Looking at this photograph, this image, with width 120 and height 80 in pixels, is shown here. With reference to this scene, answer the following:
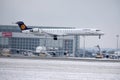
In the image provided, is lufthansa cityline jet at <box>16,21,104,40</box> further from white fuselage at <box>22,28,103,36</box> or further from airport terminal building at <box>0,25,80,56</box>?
airport terminal building at <box>0,25,80,56</box>

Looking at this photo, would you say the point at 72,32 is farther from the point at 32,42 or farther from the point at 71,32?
the point at 32,42

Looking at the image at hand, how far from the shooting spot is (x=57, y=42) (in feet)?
386

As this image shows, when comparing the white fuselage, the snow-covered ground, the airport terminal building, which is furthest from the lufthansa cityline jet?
the snow-covered ground

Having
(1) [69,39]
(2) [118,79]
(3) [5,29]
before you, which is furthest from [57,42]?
(2) [118,79]

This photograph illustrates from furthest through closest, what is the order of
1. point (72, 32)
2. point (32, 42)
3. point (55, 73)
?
point (32, 42)
point (72, 32)
point (55, 73)

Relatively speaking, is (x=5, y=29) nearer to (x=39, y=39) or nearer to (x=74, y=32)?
(x=39, y=39)

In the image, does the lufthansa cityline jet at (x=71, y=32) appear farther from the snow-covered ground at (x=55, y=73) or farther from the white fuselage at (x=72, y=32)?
the snow-covered ground at (x=55, y=73)

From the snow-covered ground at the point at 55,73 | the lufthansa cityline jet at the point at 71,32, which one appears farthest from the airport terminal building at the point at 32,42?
the snow-covered ground at the point at 55,73

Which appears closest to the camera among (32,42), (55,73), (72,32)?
(55,73)

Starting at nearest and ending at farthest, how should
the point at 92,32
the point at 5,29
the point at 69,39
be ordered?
1. the point at 92,32
2. the point at 69,39
3. the point at 5,29

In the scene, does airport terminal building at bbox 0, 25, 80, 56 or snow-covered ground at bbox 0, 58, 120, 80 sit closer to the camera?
snow-covered ground at bbox 0, 58, 120, 80

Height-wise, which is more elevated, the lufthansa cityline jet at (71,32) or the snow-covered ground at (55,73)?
the lufthansa cityline jet at (71,32)

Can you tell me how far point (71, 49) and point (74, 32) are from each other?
33650 mm

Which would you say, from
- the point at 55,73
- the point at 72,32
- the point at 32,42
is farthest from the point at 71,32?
the point at 55,73
